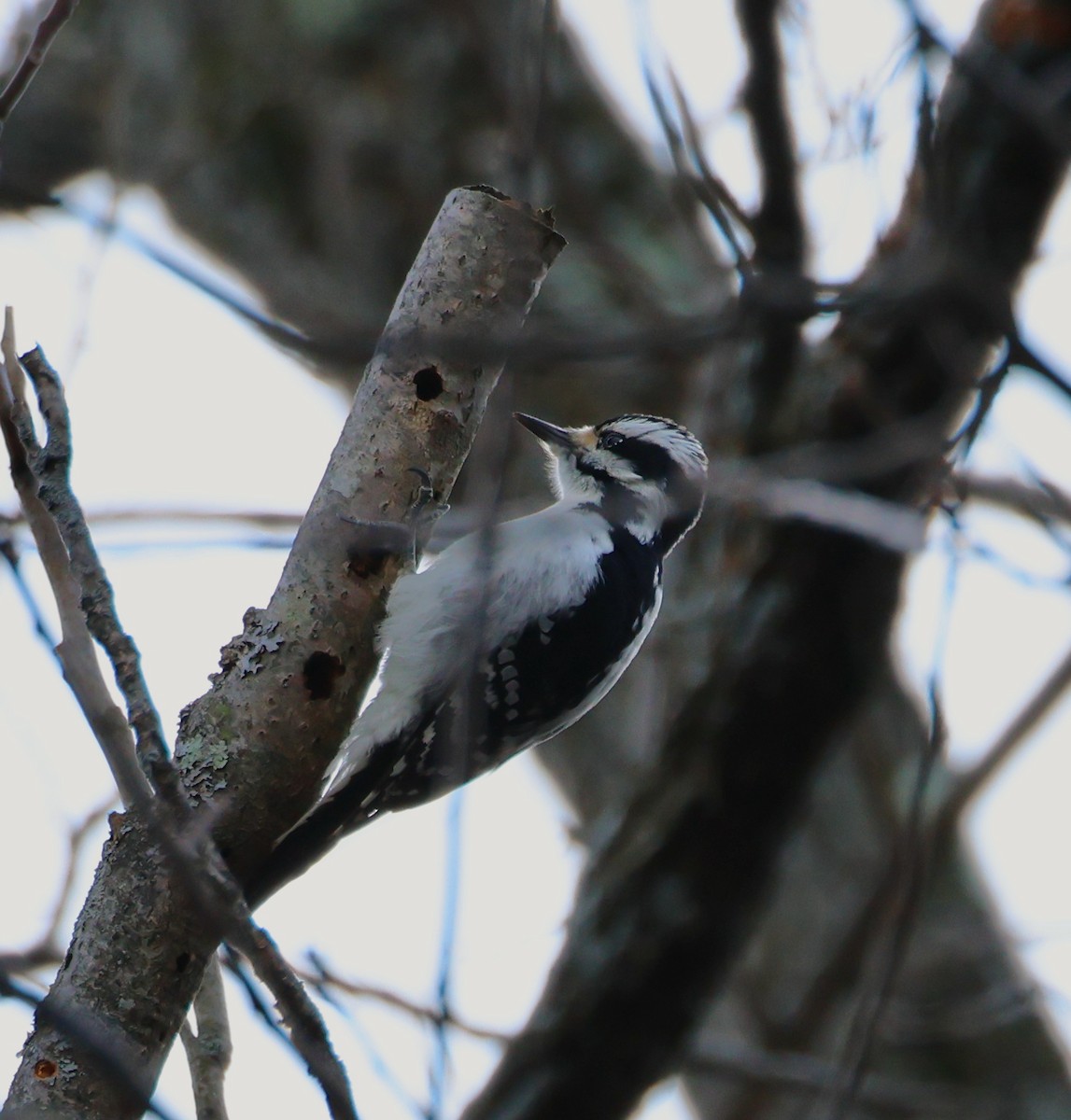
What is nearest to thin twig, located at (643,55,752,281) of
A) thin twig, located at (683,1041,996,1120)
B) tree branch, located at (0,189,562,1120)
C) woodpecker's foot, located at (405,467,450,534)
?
tree branch, located at (0,189,562,1120)

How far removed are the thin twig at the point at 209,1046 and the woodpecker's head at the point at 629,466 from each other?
2.18m

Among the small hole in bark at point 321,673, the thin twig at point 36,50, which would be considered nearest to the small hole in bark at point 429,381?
the small hole in bark at point 321,673

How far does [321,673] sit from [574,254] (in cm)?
438

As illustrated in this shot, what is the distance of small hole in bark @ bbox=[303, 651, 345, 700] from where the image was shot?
279 centimetres

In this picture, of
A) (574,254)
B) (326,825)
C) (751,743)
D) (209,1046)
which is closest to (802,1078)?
(751,743)

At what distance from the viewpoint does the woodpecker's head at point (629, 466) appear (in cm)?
446

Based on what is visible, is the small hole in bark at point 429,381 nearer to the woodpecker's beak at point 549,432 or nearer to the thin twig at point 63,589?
the thin twig at point 63,589

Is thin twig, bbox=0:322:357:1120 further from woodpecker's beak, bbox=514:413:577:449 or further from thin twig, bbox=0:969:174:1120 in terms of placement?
woodpecker's beak, bbox=514:413:577:449

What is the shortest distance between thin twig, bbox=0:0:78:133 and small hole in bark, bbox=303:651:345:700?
1.11 metres

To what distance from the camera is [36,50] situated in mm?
2148

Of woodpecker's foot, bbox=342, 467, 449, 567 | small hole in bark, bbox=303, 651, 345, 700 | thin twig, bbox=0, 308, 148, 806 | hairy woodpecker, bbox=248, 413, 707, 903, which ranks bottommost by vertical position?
thin twig, bbox=0, 308, 148, 806

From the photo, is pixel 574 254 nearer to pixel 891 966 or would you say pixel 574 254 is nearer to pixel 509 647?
pixel 509 647

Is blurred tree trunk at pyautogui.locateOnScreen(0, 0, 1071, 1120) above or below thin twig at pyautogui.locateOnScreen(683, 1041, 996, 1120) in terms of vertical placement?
above

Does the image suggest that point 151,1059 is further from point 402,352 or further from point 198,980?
point 402,352
